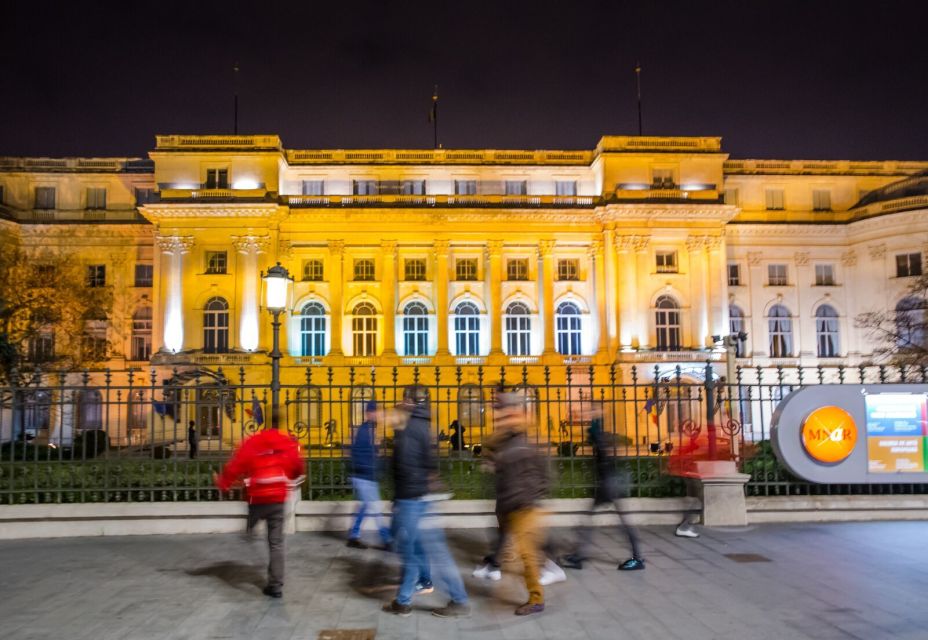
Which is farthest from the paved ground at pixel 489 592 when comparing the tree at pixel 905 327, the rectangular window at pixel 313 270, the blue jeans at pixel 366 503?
the rectangular window at pixel 313 270

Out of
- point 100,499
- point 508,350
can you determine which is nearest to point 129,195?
point 508,350

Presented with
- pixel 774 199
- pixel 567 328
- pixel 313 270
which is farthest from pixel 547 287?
pixel 774 199

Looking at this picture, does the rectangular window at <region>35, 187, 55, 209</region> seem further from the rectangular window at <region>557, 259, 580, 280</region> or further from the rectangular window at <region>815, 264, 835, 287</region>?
the rectangular window at <region>815, 264, 835, 287</region>

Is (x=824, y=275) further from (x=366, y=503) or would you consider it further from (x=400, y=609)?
(x=400, y=609)

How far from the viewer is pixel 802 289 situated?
49094 millimetres

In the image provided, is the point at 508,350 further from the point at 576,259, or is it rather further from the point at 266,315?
the point at 266,315

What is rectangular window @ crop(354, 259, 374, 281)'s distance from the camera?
153ft

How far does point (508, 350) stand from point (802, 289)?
19.1 metres

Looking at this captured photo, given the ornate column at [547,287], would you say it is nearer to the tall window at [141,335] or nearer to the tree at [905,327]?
the tree at [905,327]

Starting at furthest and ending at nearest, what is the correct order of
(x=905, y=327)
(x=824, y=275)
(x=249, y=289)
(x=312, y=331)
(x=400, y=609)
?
(x=824, y=275) < (x=312, y=331) < (x=249, y=289) < (x=905, y=327) < (x=400, y=609)

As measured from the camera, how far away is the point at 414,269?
153 feet

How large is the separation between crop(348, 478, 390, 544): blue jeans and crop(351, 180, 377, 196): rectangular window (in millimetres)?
37289

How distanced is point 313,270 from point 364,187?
6024mm

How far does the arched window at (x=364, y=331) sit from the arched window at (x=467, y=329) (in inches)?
190
